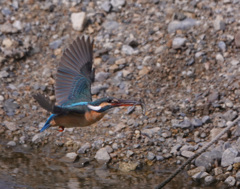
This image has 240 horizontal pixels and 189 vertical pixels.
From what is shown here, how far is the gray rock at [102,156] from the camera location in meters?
6.24

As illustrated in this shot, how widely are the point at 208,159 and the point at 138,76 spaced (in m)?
1.90

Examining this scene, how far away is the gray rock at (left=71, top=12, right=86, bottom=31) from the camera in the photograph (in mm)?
8234

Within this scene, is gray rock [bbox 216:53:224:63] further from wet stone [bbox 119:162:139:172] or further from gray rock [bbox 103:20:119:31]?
wet stone [bbox 119:162:139:172]

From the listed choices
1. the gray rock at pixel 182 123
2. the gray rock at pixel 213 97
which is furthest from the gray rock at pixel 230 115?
the gray rock at pixel 182 123

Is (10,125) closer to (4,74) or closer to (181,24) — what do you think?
(4,74)

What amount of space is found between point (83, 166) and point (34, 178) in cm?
62

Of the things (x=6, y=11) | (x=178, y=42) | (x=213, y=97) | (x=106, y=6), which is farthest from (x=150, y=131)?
(x=6, y=11)

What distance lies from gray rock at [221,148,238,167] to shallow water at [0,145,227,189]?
434 millimetres

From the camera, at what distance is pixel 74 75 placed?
19.9 ft

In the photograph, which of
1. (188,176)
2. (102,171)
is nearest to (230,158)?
(188,176)

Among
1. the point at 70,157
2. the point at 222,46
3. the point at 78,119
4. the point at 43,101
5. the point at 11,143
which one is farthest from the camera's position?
the point at 222,46

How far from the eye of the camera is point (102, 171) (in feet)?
20.0

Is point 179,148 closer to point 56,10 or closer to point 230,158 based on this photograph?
point 230,158

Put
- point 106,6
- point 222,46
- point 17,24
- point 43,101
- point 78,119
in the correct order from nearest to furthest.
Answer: point 43,101 < point 78,119 < point 222,46 < point 106,6 < point 17,24
